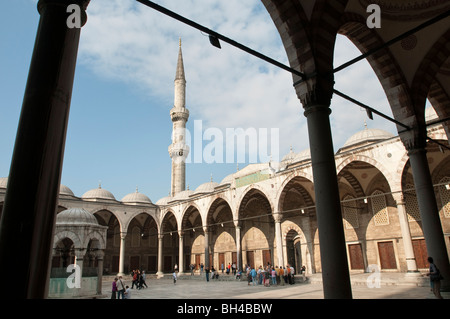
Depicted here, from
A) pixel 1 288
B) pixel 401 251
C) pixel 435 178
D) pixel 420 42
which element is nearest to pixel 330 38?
pixel 420 42

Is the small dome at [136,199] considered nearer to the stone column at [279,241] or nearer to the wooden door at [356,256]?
the stone column at [279,241]

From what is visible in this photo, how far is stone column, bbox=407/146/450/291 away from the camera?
603 cm

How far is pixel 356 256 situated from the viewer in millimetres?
17781

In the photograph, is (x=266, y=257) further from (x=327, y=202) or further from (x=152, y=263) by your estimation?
(x=327, y=202)

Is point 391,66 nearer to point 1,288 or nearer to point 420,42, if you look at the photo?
point 420,42

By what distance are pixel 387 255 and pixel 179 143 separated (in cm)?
2048

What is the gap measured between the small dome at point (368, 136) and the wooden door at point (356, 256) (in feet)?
20.1

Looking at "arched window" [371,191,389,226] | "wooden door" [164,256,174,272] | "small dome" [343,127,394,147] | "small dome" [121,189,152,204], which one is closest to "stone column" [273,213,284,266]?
"arched window" [371,191,389,226]

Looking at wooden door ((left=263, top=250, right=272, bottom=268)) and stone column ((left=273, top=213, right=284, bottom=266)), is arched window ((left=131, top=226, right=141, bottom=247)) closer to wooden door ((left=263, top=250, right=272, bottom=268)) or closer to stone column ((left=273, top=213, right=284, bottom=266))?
wooden door ((left=263, top=250, right=272, bottom=268))

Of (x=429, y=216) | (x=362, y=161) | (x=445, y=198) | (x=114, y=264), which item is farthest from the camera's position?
(x=114, y=264)

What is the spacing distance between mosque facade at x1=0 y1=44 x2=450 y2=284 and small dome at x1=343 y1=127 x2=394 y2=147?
7cm

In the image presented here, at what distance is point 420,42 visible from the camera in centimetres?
699

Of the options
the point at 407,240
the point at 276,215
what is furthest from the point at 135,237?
the point at 407,240
